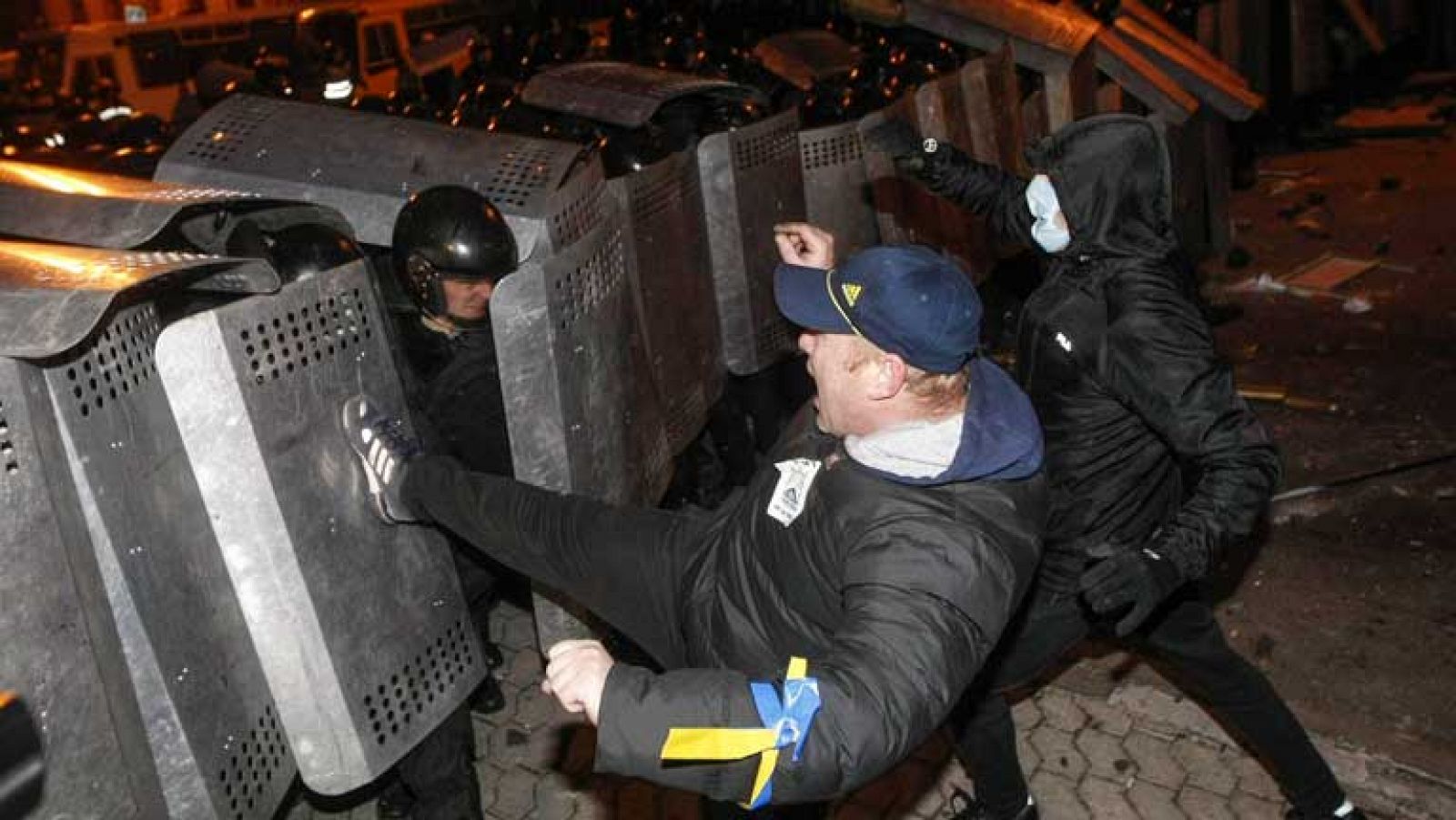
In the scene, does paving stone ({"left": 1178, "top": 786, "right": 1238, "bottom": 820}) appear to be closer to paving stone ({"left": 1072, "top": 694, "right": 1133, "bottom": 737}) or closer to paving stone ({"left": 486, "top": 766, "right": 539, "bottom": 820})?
paving stone ({"left": 1072, "top": 694, "right": 1133, "bottom": 737})

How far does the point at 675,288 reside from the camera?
199 inches

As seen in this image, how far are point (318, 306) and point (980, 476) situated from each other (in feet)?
5.25

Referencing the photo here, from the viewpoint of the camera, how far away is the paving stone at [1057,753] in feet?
13.7

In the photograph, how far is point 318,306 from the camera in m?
2.85

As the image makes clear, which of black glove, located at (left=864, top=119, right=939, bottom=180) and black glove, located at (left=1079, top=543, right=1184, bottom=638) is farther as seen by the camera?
black glove, located at (left=864, top=119, right=939, bottom=180)

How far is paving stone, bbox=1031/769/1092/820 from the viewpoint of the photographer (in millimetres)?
3959

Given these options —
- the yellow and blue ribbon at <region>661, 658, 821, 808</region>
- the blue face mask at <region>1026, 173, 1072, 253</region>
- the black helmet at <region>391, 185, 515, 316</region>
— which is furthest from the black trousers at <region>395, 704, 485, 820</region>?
the blue face mask at <region>1026, 173, 1072, 253</region>

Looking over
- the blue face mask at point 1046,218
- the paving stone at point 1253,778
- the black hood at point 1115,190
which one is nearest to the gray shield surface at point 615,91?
the blue face mask at point 1046,218

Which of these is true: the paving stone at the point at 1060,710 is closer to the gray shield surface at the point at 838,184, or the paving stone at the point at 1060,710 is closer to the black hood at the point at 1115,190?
the black hood at the point at 1115,190

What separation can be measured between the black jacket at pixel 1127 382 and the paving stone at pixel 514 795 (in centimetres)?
203

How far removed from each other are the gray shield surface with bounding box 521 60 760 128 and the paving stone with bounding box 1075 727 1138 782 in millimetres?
2938

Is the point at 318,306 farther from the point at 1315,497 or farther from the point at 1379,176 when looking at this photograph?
the point at 1379,176

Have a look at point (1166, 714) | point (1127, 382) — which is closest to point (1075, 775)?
point (1166, 714)

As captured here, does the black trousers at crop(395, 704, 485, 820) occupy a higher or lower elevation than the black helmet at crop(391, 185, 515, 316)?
lower
